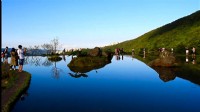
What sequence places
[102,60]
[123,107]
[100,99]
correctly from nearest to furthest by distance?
[123,107], [100,99], [102,60]

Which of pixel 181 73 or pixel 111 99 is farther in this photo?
pixel 181 73

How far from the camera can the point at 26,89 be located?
17.1 metres

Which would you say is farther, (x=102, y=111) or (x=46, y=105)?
(x=46, y=105)

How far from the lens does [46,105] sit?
12438mm

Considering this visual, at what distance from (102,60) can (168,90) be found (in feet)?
77.0

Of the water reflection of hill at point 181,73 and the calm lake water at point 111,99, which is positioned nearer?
the calm lake water at point 111,99

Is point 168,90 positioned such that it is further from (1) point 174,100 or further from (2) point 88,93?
(2) point 88,93

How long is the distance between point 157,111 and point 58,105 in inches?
169

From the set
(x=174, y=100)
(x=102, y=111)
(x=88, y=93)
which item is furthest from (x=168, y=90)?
(x=102, y=111)

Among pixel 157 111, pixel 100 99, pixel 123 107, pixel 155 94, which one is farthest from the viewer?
pixel 155 94

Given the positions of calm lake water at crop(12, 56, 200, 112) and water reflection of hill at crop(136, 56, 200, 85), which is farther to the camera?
water reflection of hill at crop(136, 56, 200, 85)

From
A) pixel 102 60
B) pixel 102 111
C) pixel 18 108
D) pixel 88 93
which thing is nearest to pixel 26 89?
pixel 88 93

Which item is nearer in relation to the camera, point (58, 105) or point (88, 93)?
point (58, 105)

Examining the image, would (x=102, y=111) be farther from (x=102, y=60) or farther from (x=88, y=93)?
(x=102, y=60)
